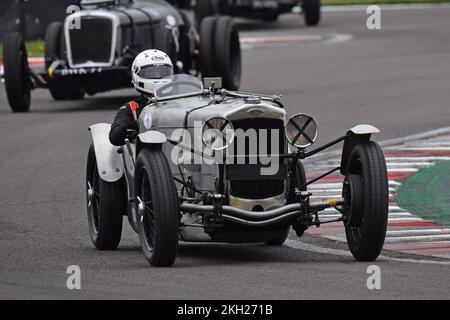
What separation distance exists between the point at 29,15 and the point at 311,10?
26.9 feet

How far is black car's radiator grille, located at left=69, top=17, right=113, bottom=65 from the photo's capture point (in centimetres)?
2061

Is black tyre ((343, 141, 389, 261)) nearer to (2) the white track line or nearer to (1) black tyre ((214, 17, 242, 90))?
(2) the white track line

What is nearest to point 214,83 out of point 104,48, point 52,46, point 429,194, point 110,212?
point 110,212

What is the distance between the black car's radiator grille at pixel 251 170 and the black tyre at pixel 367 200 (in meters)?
0.53

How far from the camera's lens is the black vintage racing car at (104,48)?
800 inches

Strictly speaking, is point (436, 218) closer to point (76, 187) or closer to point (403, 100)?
point (76, 187)

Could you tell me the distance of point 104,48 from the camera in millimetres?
20609

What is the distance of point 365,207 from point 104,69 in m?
10.9

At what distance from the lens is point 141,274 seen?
9.37 meters

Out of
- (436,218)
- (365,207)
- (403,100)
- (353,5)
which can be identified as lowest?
(353,5)

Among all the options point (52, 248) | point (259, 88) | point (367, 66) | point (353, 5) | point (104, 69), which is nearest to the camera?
point (52, 248)

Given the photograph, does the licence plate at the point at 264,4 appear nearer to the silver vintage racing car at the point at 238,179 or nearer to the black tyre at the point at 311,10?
the black tyre at the point at 311,10

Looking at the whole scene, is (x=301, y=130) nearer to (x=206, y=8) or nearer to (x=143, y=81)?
(x=143, y=81)
